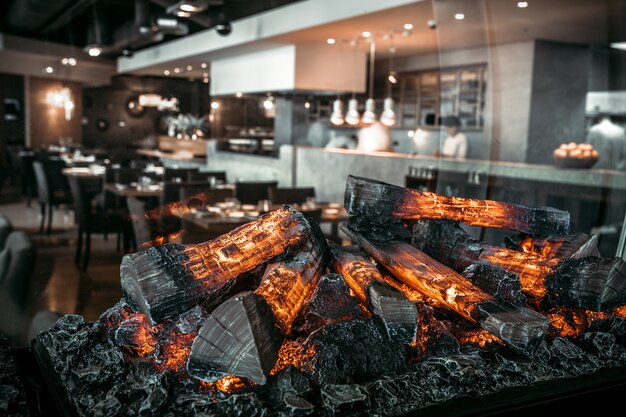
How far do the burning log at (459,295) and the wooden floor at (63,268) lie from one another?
3.93 ft

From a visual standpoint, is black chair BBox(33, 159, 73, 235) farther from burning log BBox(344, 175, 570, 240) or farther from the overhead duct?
burning log BBox(344, 175, 570, 240)

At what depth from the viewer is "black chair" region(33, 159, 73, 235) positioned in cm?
235

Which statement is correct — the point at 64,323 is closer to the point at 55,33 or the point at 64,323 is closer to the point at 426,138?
the point at 55,33

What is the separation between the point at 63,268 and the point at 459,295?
2032 millimetres

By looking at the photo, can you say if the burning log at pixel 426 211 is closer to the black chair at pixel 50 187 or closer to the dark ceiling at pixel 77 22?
the dark ceiling at pixel 77 22

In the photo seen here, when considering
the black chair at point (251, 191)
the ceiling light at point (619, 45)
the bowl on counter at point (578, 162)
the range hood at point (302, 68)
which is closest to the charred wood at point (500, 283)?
the black chair at point (251, 191)

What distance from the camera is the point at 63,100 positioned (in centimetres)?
241

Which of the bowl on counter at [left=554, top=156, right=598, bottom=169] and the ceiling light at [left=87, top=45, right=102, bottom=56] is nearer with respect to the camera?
the ceiling light at [left=87, top=45, right=102, bottom=56]

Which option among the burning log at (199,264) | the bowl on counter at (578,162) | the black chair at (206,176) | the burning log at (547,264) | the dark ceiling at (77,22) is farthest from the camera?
the bowl on counter at (578,162)

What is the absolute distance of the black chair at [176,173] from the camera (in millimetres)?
2945

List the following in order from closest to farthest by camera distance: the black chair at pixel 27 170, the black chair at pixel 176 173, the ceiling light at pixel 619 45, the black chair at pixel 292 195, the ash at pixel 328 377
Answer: the ash at pixel 328 377 < the black chair at pixel 27 170 < the black chair at pixel 176 173 < the ceiling light at pixel 619 45 < the black chair at pixel 292 195

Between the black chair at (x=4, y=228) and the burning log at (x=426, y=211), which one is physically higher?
the burning log at (x=426, y=211)

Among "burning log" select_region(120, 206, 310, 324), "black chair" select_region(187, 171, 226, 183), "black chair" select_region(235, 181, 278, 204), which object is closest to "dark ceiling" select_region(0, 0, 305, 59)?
"black chair" select_region(187, 171, 226, 183)

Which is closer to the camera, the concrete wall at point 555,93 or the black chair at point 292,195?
the black chair at point 292,195
